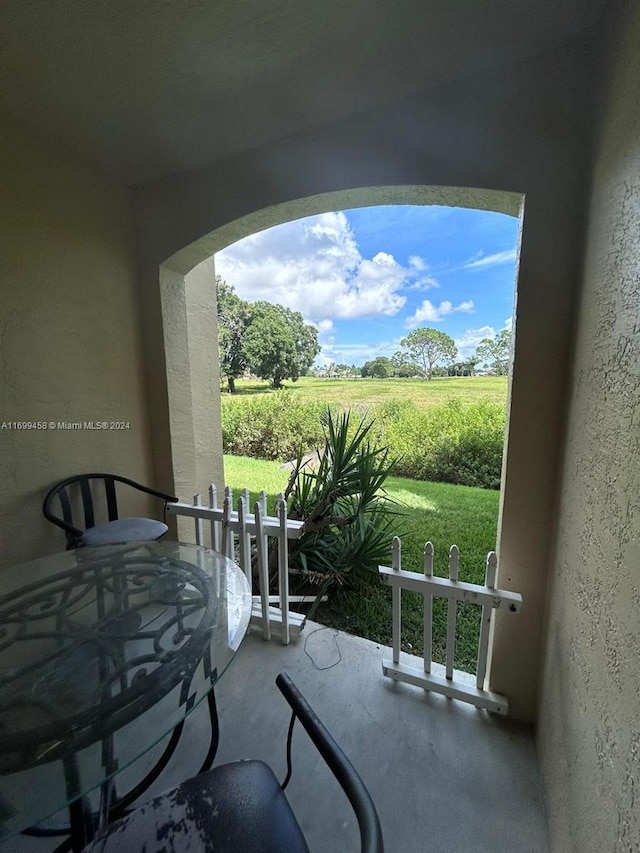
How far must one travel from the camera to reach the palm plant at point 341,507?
Answer: 102 inches

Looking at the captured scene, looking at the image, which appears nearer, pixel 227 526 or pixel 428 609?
pixel 428 609

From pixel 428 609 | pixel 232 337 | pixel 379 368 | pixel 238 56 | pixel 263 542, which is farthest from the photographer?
pixel 232 337

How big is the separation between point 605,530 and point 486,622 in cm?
91

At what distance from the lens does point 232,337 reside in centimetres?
729

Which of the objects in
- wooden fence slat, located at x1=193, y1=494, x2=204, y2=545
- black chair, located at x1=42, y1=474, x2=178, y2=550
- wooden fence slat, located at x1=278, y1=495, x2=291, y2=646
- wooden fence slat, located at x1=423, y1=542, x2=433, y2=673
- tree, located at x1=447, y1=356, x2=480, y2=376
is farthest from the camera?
tree, located at x1=447, y1=356, x2=480, y2=376

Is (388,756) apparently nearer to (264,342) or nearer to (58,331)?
(58,331)

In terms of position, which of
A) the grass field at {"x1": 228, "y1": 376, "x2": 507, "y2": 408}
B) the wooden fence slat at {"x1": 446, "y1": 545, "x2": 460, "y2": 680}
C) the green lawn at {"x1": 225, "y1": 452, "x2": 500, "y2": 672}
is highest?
the grass field at {"x1": 228, "y1": 376, "x2": 507, "y2": 408}

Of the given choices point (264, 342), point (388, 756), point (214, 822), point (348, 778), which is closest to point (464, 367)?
point (264, 342)

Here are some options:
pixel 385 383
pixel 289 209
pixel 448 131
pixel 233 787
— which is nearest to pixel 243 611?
pixel 233 787

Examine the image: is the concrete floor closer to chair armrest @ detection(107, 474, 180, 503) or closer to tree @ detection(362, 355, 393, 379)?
chair armrest @ detection(107, 474, 180, 503)

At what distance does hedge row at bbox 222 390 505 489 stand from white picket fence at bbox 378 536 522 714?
280 centimetres

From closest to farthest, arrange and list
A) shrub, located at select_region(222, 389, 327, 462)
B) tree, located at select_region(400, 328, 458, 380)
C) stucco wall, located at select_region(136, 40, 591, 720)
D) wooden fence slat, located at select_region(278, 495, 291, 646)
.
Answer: stucco wall, located at select_region(136, 40, 591, 720) < wooden fence slat, located at select_region(278, 495, 291, 646) < tree, located at select_region(400, 328, 458, 380) < shrub, located at select_region(222, 389, 327, 462)

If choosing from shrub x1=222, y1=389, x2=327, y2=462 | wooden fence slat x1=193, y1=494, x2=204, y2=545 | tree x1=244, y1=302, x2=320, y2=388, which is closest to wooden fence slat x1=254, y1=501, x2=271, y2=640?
wooden fence slat x1=193, y1=494, x2=204, y2=545

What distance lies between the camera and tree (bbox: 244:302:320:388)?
7.04 m
